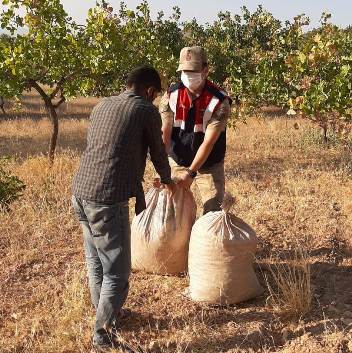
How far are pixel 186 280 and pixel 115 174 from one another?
1495 mm

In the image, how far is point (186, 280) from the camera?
3986 millimetres

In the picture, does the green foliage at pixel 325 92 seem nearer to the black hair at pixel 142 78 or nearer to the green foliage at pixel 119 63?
the green foliage at pixel 119 63

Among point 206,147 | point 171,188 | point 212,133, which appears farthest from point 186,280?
point 212,133

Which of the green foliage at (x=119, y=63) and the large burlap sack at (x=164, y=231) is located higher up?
the green foliage at (x=119, y=63)

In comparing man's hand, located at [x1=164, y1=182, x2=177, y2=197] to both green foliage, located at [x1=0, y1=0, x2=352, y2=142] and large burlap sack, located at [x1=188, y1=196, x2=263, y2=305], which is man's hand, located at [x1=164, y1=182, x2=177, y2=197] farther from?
green foliage, located at [x1=0, y1=0, x2=352, y2=142]

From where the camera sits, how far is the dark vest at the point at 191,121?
12.4ft

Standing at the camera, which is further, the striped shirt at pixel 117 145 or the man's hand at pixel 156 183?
the man's hand at pixel 156 183

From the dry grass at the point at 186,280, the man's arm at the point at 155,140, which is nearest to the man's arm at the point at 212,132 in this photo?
the man's arm at the point at 155,140

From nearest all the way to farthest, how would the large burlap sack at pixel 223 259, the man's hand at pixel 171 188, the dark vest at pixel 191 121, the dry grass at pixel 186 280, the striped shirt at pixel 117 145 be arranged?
the striped shirt at pixel 117 145
the dry grass at pixel 186 280
the man's hand at pixel 171 188
the large burlap sack at pixel 223 259
the dark vest at pixel 191 121

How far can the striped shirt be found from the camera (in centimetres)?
283

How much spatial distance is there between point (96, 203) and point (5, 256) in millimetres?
2196


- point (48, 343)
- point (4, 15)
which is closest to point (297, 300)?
point (48, 343)

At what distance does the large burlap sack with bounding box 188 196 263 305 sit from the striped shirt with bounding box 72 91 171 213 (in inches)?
33.2

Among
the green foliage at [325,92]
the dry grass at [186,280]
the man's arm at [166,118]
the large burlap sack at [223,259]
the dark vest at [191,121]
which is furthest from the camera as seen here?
the green foliage at [325,92]
